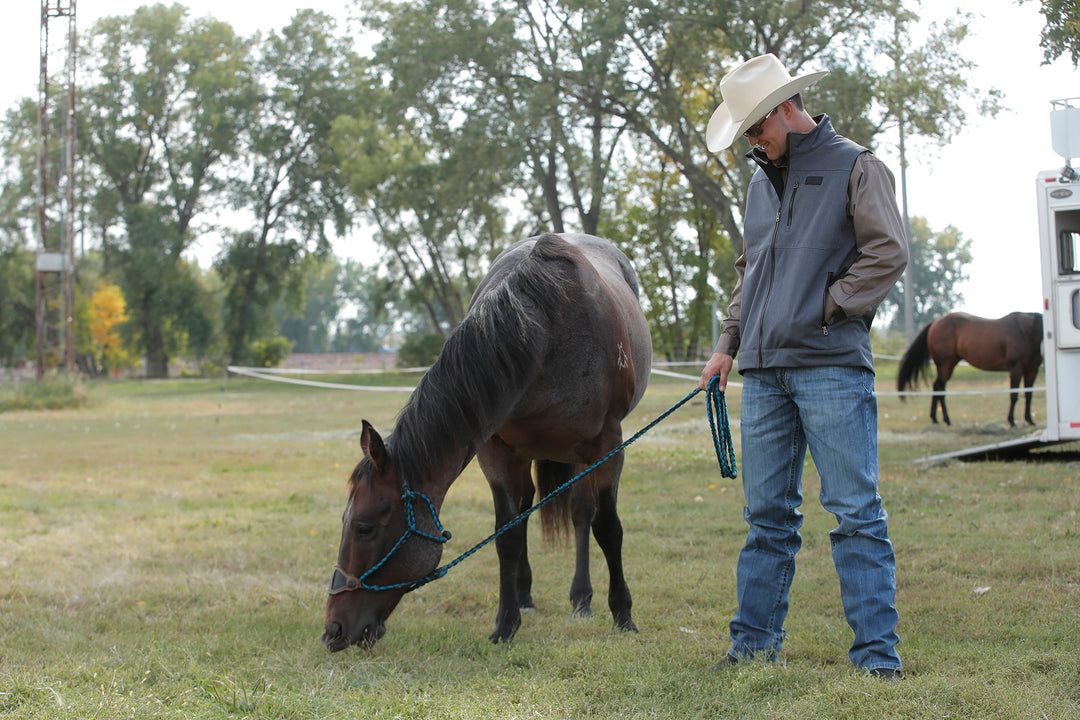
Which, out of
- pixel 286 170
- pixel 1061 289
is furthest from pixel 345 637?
pixel 286 170

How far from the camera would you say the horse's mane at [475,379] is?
10.6ft

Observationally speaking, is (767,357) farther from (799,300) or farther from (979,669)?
(979,669)

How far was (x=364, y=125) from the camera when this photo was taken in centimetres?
3534

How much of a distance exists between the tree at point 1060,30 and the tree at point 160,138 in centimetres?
3843

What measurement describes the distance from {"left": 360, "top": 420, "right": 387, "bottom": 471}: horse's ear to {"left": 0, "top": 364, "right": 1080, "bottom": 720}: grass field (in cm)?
76

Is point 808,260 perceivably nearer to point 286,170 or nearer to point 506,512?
point 506,512

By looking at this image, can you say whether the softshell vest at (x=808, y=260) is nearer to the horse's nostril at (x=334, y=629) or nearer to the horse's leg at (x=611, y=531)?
the horse's leg at (x=611, y=531)

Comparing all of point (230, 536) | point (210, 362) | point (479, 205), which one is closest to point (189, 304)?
point (210, 362)

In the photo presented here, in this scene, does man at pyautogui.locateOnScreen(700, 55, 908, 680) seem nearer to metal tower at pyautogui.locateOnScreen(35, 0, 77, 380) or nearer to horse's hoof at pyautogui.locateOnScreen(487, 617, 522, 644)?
horse's hoof at pyautogui.locateOnScreen(487, 617, 522, 644)

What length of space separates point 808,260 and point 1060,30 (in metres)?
3.65

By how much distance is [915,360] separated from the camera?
13617 millimetres

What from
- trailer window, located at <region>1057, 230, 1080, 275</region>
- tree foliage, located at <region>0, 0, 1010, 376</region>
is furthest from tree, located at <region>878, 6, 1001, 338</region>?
trailer window, located at <region>1057, 230, 1080, 275</region>

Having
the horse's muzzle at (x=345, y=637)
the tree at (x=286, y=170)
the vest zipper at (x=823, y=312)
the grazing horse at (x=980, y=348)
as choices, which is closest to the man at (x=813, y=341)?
the vest zipper at (x=823, y=312)

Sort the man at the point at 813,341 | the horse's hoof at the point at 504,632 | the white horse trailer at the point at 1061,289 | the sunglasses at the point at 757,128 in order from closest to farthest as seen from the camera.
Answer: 1. the man at the point at 813,341
2. the sunglasses at the point at 757,128
3. the horse's hoof at the point at 504,632
4. the white horse trailer at the point at 1061,289
